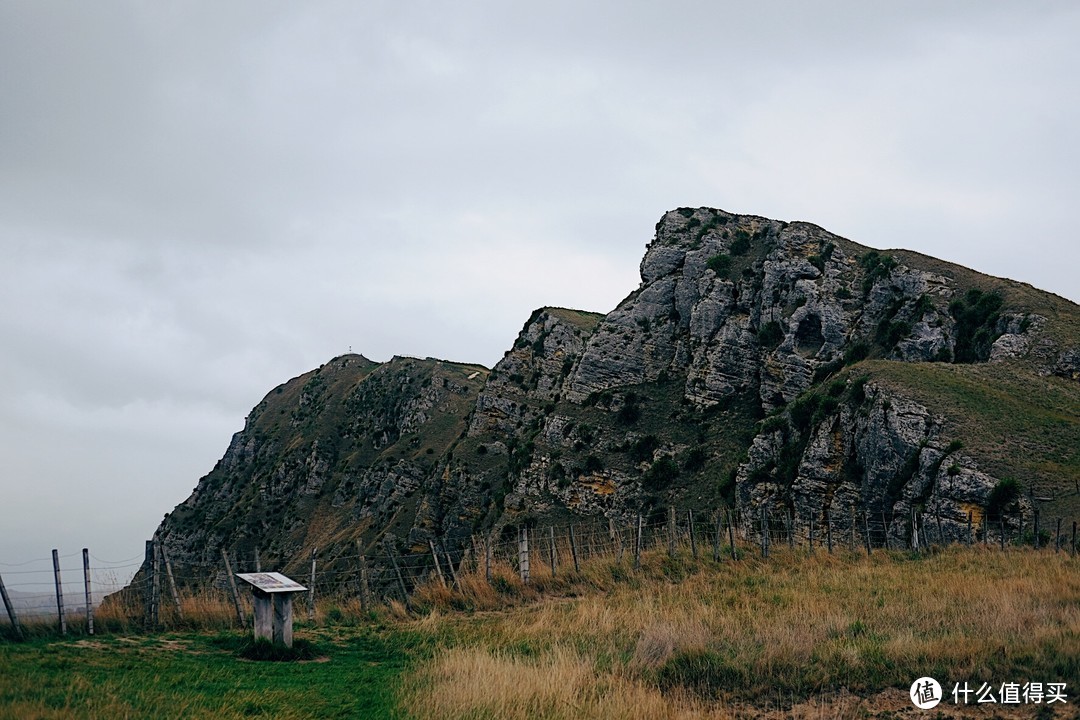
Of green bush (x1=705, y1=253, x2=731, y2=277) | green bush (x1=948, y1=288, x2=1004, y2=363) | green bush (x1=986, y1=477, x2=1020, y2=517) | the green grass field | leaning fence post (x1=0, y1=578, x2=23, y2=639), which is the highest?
green bush (x1=705, y1=253, x2=731, y2=277)

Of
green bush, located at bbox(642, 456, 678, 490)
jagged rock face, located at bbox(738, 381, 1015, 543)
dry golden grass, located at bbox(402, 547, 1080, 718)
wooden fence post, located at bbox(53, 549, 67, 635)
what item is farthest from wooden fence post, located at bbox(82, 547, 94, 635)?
green bush, located at bbox(642, 456, 678, 490)

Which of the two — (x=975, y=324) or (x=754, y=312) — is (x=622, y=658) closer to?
(x=975, y=324)

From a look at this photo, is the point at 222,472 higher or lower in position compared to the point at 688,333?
lower

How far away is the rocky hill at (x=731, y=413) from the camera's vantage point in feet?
140

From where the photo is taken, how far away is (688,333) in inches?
3073

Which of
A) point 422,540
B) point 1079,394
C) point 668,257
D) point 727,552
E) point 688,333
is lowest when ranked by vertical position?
point 422,540

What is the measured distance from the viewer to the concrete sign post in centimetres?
1428

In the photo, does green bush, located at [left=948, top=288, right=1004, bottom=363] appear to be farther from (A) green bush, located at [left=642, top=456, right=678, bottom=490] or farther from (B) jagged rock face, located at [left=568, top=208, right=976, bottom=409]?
(A) green bush, located at [left=642, top=456, right=678, bottom=490]

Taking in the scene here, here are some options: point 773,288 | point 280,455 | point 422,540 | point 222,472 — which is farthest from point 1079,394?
point 222,472

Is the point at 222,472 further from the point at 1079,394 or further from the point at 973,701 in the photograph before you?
the point at 973,701

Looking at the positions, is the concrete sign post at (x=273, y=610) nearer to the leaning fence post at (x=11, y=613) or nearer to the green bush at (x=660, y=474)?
the leaning fence post at (x=11, y=613)

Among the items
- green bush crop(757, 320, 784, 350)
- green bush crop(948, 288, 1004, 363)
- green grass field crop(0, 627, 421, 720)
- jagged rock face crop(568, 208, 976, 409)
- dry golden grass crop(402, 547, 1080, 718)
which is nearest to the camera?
green grass field crop(0, 627, 421, 720)

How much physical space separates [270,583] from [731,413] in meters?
58.9

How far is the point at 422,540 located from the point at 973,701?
7330 centimetres
